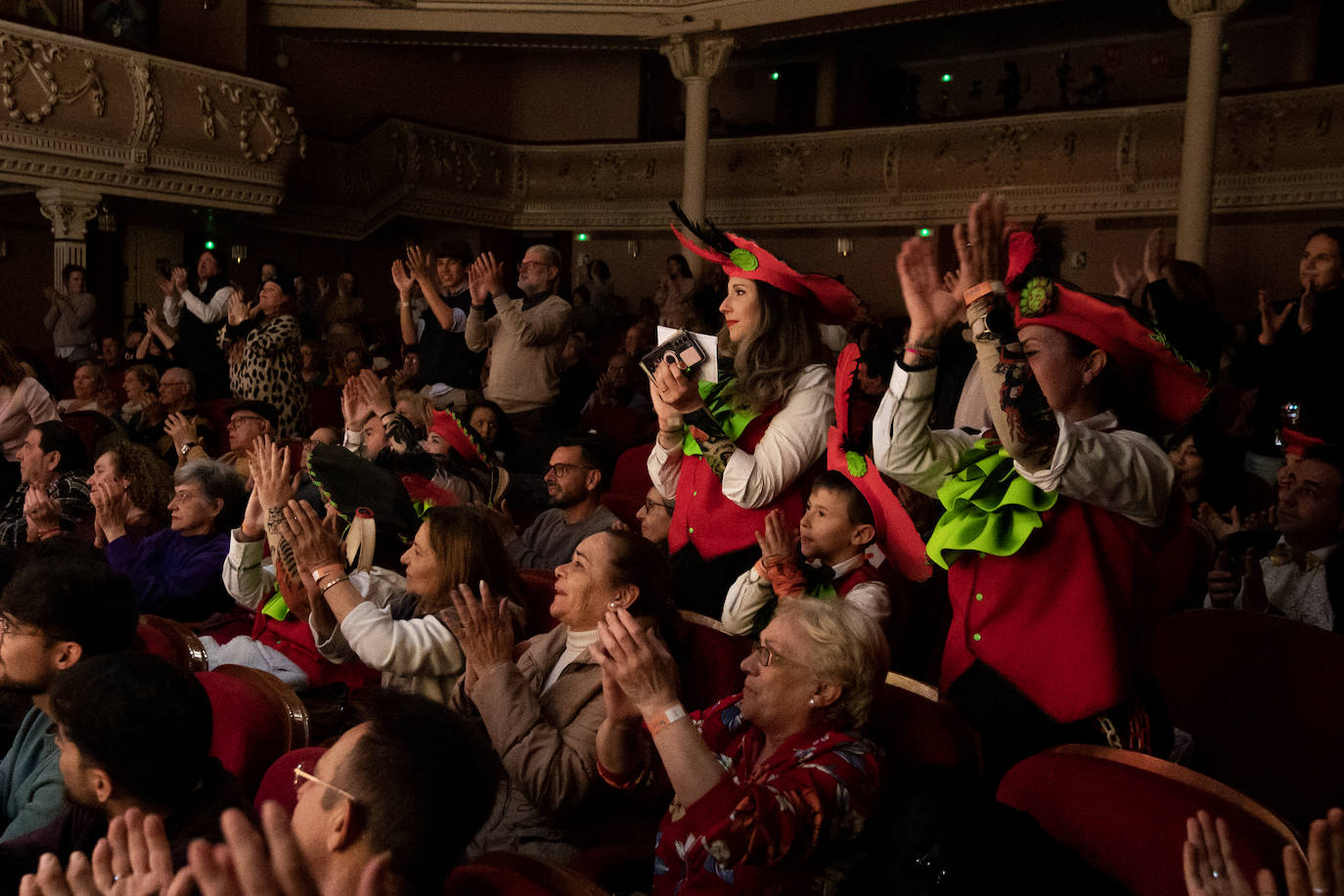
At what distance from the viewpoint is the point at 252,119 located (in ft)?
34.9

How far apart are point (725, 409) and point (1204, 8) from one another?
7568 millimetres

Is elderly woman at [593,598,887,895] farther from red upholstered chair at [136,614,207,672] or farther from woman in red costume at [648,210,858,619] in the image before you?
red upholstered chair at [136,614,207,672]

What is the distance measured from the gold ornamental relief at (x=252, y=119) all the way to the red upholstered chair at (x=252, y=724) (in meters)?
9.31

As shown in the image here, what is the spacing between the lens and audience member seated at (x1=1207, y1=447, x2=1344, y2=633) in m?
2.79

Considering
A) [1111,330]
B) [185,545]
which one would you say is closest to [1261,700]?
[1111,330]

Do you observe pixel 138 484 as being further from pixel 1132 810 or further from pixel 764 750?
pixel 1132 810

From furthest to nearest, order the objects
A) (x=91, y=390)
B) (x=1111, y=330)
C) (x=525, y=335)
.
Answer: (x=91, y=390) → (x=525, y=335) → (x=1111, y=330)

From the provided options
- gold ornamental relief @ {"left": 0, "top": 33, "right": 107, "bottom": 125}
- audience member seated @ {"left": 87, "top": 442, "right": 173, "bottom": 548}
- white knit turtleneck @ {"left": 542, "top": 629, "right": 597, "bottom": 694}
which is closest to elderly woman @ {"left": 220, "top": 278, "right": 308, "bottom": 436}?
audience member seated @ {"left": 87, "top": 442, "right": 173, "bottom": 548}

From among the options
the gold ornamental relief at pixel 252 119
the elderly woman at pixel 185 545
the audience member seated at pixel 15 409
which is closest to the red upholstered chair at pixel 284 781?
the elderly woman at pixel 185 545

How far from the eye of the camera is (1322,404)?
12.5ft

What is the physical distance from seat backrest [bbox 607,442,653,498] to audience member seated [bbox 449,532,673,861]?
7.32ft

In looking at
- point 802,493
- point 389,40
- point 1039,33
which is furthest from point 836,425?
point 1039,33

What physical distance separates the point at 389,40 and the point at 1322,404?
11127 millimetres

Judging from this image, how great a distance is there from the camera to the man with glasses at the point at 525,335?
482 cm
